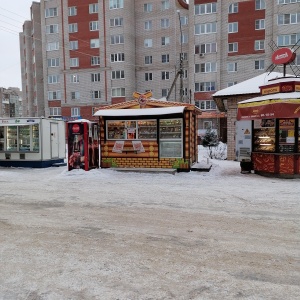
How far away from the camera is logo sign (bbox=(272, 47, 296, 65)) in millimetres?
12719

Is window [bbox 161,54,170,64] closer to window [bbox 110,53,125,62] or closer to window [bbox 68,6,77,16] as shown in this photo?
window [bbox 110,53,125,62]

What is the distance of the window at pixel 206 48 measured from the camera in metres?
42.1

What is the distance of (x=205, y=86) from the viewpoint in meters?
42.9

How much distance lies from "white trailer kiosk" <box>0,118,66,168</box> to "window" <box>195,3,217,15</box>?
107 feet

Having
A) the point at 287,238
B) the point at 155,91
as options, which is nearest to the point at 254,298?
the point at 287,238

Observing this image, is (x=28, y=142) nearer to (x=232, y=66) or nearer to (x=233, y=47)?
(x=232, y=66)

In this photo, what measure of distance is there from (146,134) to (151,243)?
9017mm

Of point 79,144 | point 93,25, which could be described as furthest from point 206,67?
point 79,144

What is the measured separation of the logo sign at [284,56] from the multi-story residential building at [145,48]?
2902cm

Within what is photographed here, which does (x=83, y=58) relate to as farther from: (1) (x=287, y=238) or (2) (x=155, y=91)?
(1) (x=287, y=238)

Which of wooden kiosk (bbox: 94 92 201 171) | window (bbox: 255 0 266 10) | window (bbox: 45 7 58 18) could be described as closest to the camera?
wooden kiosk (bbox: 94 92 201 171)

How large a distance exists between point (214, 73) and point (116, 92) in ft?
46.5

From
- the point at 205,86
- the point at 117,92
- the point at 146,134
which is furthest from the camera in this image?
the point at 117,92

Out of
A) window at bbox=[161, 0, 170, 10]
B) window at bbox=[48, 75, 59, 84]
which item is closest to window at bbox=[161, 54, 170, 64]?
window at bbox=[161, 0, 170, 10]
